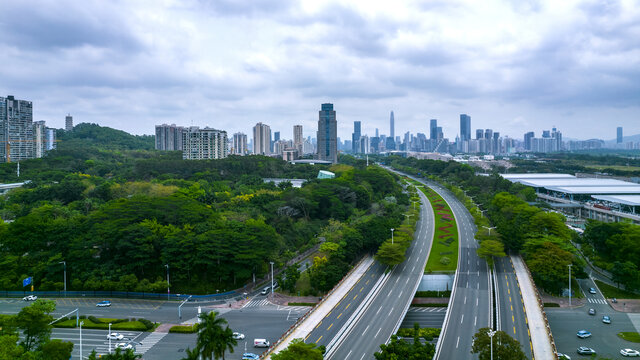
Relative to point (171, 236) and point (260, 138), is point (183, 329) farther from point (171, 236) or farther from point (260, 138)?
point (260, 138)

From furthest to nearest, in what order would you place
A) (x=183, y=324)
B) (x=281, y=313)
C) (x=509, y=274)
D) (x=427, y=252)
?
(x=427, y=252) → (x=509, y=274) → (x=281, y=313) → (x=183, y=324)

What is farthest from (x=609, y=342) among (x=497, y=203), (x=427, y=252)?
(x=497, y=203)

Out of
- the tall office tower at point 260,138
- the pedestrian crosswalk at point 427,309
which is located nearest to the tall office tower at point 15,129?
the tall office tower at point 260,138

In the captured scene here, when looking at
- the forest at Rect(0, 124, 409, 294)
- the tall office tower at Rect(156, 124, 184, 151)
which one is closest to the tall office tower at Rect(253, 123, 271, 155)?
the tall office tower at Rect(156, 124, 184, 151)

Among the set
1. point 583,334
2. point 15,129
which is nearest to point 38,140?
point 15,129

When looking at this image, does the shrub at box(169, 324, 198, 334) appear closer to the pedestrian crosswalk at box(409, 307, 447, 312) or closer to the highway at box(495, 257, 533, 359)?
the pedestrian crosswalk at box(409, 307, 447, 312)

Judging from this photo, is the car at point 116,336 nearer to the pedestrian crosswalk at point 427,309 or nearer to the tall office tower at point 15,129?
the pedestrian crosswalk at point 427,309

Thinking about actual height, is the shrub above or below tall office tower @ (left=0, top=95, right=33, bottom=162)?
below

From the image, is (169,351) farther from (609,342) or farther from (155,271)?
(609,342)
